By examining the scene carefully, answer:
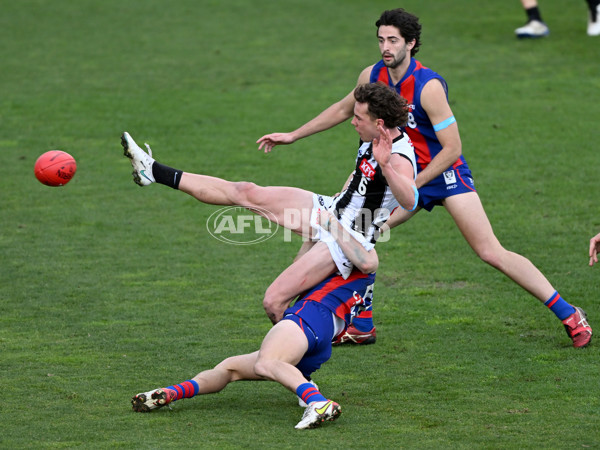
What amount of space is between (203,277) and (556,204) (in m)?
4.28

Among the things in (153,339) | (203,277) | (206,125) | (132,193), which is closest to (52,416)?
(153,339)

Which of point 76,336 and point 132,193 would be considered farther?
point 132,193

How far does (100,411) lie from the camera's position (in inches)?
221

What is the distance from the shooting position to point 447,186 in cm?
683

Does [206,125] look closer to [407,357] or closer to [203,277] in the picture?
[203,277]

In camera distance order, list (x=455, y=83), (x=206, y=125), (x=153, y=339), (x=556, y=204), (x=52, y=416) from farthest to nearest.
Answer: (x=455, y=83) < (x=206, y=125) < (x=556, y=204) < (x=153, y=339) < (x=52, y=416)

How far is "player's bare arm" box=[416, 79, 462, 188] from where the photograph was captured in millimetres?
6629

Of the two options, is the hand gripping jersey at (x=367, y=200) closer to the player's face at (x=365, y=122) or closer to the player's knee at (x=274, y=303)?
the player's face at (x=365, y=122)

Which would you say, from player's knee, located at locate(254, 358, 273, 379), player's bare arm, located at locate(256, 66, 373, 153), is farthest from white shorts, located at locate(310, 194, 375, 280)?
player's bare arm, located at locate(256, 66, 373, 153)

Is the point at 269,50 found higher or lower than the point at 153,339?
higher

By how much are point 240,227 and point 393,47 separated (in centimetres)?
404

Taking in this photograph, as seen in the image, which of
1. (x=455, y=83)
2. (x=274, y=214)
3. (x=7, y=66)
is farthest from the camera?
(x=7, y=66)

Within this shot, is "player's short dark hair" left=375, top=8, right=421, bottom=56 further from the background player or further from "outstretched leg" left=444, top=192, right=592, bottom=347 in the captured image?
"outstretched leg" left=444, top=192, right=592, bottom=347

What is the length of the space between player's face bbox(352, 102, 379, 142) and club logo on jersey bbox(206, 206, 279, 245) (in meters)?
4.03
